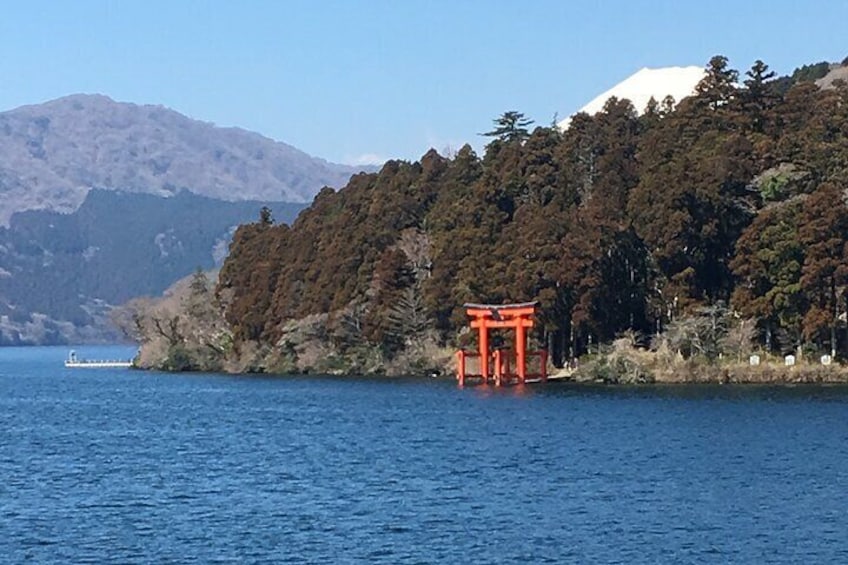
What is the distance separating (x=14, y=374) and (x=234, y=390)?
53.6 metres

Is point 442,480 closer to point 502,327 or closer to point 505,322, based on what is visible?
point 505,322

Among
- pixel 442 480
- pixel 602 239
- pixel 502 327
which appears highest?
pixel 602 239

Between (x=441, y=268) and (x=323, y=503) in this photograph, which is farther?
(x=441, y=268)

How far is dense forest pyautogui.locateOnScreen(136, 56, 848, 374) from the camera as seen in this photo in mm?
83500

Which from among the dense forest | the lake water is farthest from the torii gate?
the lake water

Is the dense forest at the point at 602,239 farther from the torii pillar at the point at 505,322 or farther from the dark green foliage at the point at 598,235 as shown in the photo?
the torii pillar at the point at 505,322

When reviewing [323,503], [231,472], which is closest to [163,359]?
[231,472]

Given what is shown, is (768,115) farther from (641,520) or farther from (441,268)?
(641,520)

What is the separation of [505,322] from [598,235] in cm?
680

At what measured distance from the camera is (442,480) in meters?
44.7

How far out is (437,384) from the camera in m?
89.8

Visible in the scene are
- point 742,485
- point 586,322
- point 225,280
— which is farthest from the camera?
point 225,280

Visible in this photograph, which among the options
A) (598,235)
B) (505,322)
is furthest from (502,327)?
(598,235)

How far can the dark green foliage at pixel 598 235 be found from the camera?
275 ft
